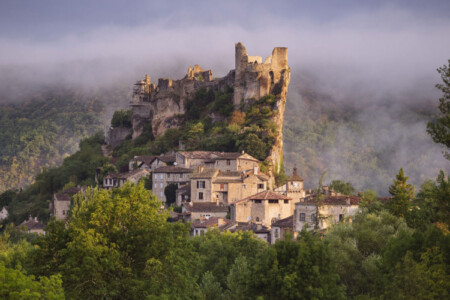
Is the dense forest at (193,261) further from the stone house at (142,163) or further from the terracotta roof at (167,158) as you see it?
the stone house at (142,163)

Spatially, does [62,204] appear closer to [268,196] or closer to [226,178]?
[226,178]

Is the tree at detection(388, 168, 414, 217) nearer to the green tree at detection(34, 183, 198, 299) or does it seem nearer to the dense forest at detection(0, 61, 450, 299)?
the dense forest at detection(0, 61, 450, 299)

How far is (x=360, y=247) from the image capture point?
50.9 m

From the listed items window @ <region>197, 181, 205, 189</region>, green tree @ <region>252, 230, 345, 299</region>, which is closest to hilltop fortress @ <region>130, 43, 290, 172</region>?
window @ <region>197, 181, 205, 189</region>

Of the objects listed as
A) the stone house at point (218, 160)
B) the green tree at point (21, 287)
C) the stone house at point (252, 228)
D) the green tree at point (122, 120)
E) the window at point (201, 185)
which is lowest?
the green tree at point (21, 287)

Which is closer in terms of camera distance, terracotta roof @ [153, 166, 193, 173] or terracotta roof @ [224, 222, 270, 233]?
terracotta roof @ [224, 222, 270, 233]

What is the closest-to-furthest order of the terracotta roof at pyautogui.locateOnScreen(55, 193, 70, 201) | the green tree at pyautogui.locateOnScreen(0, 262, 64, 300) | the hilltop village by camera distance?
the green tree at pyautogui.locateOnScreen(0, 262, 64, 300), the hilltop village, the terracotta roof at pyautogui.locateOnScreen(55, 193, 70, 201)

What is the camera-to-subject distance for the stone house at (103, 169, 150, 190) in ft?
320

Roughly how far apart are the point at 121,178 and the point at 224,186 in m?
17.1

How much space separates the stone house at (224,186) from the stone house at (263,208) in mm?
5048

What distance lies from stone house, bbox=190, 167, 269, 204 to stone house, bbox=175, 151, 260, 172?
3.12 m

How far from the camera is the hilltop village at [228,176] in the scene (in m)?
72.4

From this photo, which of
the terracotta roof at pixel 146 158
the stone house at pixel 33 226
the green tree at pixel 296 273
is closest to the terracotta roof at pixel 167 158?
the terracotta roof at pixel 146 158

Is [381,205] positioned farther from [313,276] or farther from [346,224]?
[313,276]
